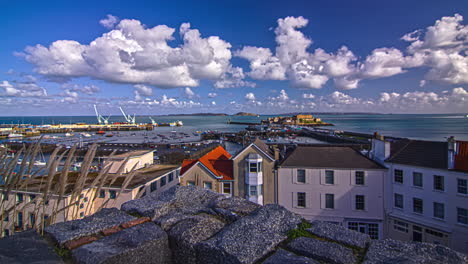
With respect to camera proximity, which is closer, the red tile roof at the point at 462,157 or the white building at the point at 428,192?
the white building at the point at 428,192

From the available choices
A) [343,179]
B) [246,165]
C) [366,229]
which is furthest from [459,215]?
[246,165]

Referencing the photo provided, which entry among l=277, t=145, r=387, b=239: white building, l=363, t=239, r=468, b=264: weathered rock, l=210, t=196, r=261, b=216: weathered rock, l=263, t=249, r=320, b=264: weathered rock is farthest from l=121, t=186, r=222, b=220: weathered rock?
l=277, t=145, r=387, b=239: white building

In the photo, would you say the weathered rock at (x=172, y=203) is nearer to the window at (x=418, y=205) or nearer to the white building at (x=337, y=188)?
the white building at (x=337, y=188)

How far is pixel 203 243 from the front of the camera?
2205 millimetres

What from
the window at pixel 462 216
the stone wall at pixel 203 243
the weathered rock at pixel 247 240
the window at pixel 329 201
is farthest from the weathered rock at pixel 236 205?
the window at pixel 462 216

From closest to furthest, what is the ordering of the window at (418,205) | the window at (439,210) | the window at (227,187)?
the window at (439,210)
the window at (418,205)
the window at (227,187)

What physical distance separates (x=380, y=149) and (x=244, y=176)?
1149cm

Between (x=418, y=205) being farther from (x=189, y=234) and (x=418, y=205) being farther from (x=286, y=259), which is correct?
(x=189, y=234)

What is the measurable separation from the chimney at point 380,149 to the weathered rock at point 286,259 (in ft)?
69.5

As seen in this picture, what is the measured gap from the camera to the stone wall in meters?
1.93

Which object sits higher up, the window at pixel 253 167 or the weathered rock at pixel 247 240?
the weathered rock at pixel 247 240

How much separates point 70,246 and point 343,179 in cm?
2022

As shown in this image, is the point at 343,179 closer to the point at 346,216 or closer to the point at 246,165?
the point at 346,216

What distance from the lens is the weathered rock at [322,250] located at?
6.59ft
